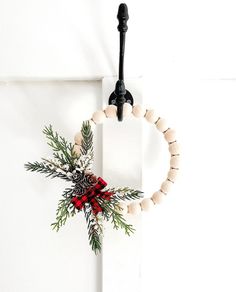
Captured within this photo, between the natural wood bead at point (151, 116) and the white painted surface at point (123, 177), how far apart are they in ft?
0.18

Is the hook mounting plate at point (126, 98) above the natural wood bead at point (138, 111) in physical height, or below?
above

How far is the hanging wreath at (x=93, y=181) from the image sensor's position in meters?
0.78

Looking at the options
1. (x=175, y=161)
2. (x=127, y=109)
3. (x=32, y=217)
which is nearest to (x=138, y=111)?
(x=127, y=109)

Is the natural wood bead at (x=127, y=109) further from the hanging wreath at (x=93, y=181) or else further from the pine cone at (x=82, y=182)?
the pine cone at (x=82, y=182)

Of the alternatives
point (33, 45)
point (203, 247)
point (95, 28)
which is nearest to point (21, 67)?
point (33, 45)

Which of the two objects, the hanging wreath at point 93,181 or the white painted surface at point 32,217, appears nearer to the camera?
the hanging wreath at point 93,181

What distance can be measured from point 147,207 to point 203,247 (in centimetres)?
18

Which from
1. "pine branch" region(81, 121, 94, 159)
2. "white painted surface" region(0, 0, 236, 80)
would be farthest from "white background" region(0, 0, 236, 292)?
"pine branch" region(81, 121, 94, 159)

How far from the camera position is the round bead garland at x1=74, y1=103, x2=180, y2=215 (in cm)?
82

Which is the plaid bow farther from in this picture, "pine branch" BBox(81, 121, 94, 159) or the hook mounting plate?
the hook mounting plate

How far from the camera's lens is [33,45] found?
88 cm

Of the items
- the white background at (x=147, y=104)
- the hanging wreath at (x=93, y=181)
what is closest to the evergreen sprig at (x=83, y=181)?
the hanging wreath at (x=93, y=181)

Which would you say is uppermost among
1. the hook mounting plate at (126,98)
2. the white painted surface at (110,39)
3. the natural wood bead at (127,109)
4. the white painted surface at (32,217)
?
the white painted surface at (110,39)

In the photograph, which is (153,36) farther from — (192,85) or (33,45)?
(33,45)
